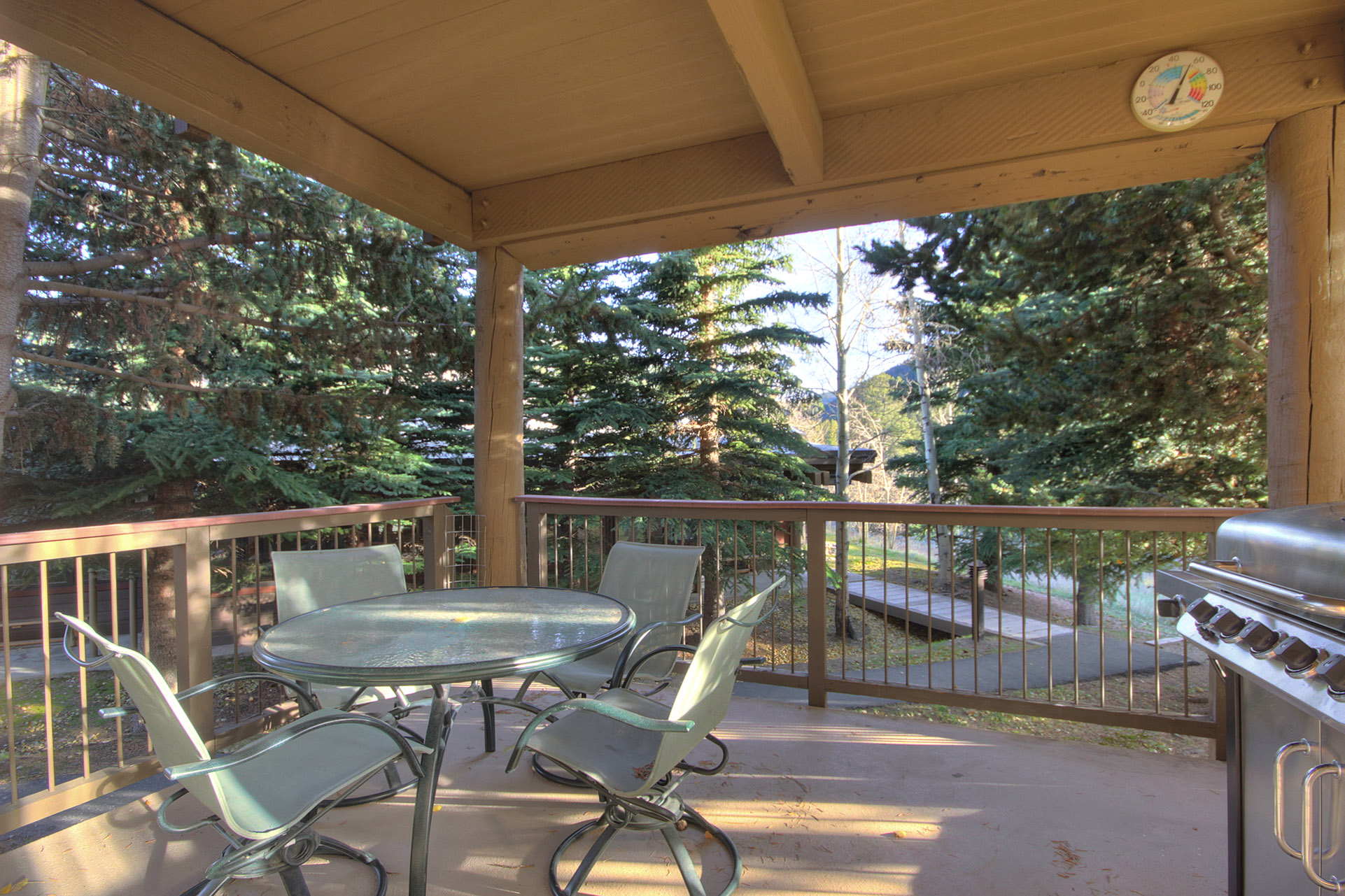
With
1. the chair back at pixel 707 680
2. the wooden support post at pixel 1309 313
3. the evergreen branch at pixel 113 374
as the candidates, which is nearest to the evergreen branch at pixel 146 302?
the evergreen branch at pixel 113 374

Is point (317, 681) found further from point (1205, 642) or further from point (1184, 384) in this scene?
point (1184, 384)

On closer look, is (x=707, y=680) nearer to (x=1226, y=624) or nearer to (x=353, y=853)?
(x=1226, y=624)

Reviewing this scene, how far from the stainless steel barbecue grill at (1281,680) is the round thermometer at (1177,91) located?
5.62 ft

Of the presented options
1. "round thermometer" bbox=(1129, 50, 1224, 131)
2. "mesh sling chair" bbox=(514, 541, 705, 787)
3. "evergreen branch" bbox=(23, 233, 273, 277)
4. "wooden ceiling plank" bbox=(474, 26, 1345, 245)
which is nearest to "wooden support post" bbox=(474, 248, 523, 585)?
"wooden ceiling plank" bbox=(474, 26, 1345, 245)

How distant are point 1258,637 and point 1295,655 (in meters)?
0.11

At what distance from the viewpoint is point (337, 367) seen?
25.1ft

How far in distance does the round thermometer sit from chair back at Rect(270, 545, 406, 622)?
3.41m

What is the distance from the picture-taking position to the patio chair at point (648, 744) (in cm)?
147

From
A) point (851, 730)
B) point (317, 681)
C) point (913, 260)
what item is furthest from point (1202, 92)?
point (913, 260)

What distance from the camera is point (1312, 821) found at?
43.0 inches

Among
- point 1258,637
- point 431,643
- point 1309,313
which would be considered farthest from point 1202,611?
point 431,643

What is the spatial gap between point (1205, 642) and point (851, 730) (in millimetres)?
1740

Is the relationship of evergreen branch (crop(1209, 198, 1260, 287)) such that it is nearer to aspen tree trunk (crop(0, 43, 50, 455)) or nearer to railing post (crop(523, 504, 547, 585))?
railing post (crop(523, 504, 547, 585))

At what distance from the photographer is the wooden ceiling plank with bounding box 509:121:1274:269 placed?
2.56 m
